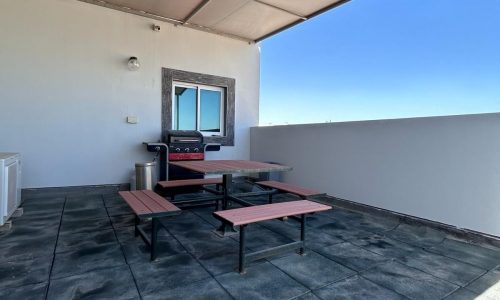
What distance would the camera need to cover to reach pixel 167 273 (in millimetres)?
2045

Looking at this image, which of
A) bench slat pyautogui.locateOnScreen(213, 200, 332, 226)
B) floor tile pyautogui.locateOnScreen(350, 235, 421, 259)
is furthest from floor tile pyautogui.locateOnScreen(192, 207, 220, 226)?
floor tile pyautogui.locateOnScreen(350, 235, 421, 259)

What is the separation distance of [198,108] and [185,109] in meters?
0.28

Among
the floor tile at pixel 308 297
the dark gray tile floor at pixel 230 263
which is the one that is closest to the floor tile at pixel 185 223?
the dark gray tile floor at pixel 230 263

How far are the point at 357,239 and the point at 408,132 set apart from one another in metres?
1.52

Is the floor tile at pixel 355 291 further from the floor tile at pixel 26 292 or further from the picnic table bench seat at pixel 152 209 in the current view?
the floor tile at pixel 26 292

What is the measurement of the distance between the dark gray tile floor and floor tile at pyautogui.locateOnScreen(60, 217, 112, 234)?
10 millimetres

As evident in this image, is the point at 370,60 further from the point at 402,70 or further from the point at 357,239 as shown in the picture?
the point at 357,239

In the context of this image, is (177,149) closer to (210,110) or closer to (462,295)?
(210,110)

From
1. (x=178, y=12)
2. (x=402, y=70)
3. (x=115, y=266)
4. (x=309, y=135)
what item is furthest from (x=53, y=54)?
(x=402, y=70)

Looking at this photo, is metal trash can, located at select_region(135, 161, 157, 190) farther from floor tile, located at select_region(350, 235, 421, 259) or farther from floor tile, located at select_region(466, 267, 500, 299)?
floor tile, located at select_region(466, 267, 500, 299)

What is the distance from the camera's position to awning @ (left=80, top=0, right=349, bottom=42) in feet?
15.0

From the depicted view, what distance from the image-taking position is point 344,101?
7.89 metres

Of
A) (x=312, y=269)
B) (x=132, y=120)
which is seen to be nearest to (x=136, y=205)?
(x=312, y=269)

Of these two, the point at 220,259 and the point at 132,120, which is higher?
the point at 132,120
